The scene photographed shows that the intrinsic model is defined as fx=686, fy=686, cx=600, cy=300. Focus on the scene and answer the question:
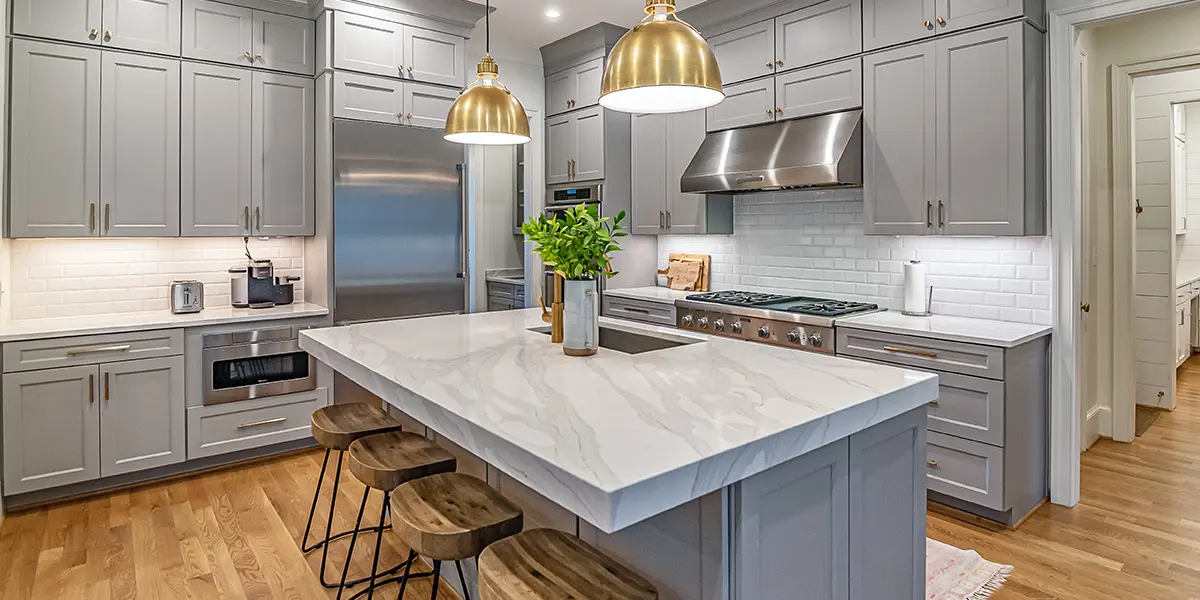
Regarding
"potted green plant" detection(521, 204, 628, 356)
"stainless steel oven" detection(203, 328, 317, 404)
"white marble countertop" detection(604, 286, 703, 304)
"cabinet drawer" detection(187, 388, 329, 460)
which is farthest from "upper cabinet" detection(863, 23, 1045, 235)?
"cabinet drawer" detection(187, 388, 329, 460)

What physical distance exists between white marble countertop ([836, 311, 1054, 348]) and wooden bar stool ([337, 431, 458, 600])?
87.1 inches

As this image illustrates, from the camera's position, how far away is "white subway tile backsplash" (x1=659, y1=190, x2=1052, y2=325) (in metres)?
3.57

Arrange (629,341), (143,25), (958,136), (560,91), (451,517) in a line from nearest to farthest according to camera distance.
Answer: (451,517)
(629,341)
(958,136)
(143,25)
(560,91)

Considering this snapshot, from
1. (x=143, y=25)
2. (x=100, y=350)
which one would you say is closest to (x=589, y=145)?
(x=143, y=25)

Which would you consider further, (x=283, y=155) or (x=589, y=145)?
(x=589, y=145)

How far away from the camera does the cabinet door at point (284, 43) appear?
4273 mm

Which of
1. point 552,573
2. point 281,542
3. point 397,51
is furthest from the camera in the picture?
point 397,51

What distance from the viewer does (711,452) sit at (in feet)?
4.41

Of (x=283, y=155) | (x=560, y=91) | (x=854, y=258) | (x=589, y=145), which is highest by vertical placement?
(x=560, y=91)

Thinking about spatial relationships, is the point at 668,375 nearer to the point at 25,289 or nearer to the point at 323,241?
the point at 323,241

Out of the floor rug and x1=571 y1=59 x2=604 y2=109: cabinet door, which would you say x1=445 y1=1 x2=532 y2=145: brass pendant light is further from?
x1=571 y1=59 x2=604 y2=109: cabinet door

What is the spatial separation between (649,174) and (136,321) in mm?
3367

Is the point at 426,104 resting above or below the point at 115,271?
above

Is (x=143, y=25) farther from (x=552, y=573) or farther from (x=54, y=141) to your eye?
(x=552, y=573)
